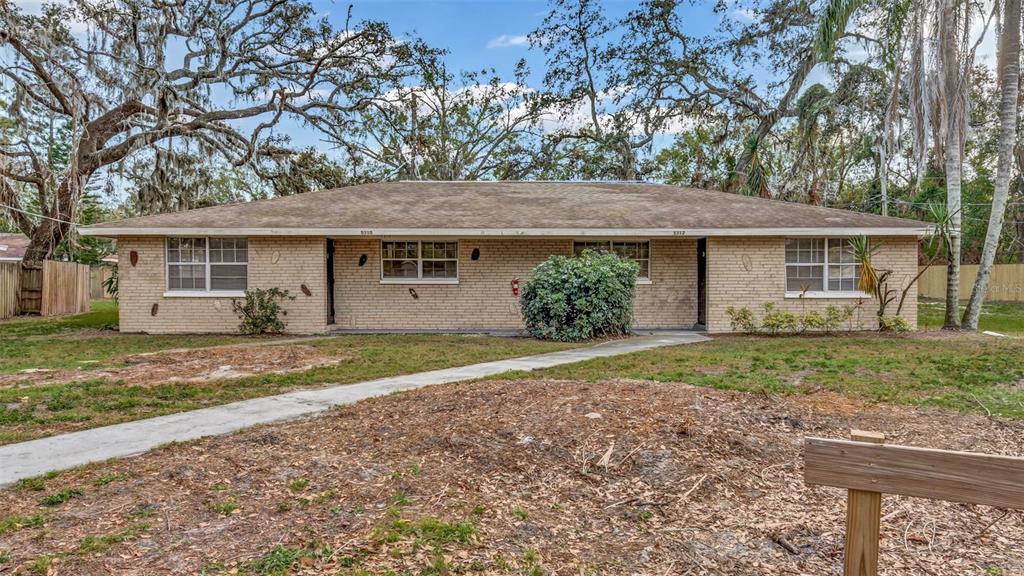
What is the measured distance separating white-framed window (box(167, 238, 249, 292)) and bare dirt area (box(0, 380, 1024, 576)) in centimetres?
996

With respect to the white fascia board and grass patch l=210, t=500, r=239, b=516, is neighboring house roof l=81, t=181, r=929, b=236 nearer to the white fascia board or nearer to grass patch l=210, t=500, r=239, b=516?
the white fascia board

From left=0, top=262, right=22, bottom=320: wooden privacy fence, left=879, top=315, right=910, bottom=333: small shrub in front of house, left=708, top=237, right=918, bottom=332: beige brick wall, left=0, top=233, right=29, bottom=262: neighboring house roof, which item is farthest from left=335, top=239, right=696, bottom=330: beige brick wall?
left=0, top=233, right=29, bottom=262: neighboring house roof

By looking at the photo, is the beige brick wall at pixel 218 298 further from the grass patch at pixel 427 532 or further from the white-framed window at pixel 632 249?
the grass patch at pixel 427 532

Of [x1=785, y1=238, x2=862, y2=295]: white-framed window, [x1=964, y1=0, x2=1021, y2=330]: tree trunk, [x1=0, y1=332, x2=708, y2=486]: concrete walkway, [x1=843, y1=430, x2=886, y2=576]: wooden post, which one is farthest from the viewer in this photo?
[x1=785, y1=238, x2=862, y2=295]: white-framed window

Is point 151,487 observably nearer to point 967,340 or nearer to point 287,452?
point 287,452

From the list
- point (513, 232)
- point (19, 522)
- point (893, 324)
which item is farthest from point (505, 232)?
point (19, 522)

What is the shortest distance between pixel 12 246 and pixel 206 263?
2849cm

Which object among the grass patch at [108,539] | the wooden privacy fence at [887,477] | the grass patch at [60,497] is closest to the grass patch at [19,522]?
the grass patch at [60,497]

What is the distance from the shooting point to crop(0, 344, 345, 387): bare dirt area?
27.2 feet

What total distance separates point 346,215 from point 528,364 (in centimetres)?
732

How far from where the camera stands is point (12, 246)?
34156 millimetres

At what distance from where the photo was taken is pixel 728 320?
46.7ft

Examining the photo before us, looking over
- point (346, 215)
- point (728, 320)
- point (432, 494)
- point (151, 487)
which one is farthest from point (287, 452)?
point (728, 320)

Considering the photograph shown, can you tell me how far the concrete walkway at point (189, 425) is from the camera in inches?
185
